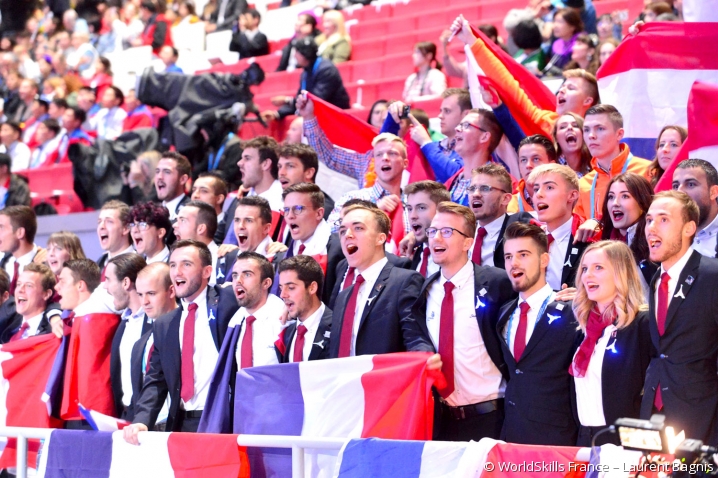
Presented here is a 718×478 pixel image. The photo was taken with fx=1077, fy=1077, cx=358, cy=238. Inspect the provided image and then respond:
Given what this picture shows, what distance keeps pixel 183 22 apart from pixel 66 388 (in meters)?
10.3

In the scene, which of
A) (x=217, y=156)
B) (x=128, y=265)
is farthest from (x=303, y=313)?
(x=217, y=156)

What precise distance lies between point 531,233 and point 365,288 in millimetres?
1021

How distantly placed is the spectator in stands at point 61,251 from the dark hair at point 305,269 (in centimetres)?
297

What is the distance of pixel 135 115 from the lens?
1284 centimetres

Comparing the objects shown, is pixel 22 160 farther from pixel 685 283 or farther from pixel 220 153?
pixel 685 283

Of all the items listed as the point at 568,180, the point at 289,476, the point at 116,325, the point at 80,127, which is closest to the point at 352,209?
the point at 568,180

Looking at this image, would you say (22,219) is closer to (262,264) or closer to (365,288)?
(262,264)

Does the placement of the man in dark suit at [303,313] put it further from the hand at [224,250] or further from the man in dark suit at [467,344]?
the hand at [224,250]

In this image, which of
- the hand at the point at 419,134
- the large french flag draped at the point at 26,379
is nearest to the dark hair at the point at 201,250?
the large french flag draped at the point at 26,379

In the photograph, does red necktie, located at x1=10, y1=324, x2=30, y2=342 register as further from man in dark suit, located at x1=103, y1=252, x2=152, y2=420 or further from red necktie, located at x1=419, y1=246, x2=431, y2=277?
red necktie, located at x1=419, y1=246, x2=431, y2=277

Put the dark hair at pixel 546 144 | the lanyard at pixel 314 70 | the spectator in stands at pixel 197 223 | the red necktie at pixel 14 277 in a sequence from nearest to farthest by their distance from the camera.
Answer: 1. the dark hair at pixel 546 144
2. the spectator in stands at pixel 197 223
3. the red necktie at pixel 14 277
4. the lanyard at pixel 314 70

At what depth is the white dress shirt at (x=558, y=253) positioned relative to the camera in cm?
584

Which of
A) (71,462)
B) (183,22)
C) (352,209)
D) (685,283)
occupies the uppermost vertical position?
(183,22)

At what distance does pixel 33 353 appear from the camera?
7434mm
